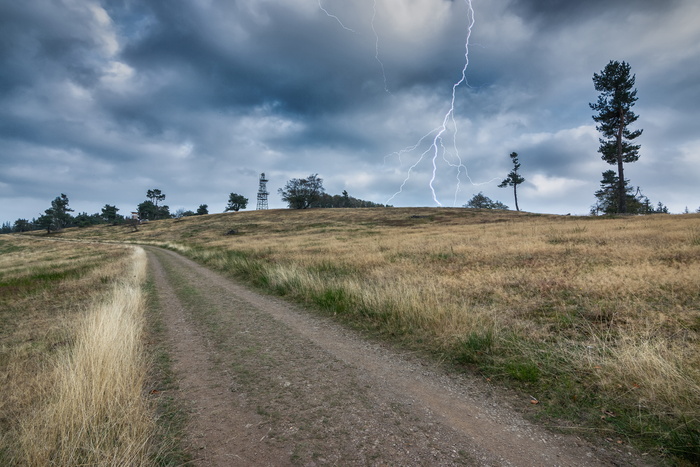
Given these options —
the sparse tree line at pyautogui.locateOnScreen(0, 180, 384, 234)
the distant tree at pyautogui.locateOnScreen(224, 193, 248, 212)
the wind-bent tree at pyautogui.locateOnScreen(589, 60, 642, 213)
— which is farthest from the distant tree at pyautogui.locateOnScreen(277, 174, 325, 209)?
the wind-bent tree at pyautogui.locateOnScreen(589, 60, 642, 213)

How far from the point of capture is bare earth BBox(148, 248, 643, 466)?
2.92 meters

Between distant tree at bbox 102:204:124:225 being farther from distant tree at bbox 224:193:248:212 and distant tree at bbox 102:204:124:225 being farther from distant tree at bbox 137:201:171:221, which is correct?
distant tree at bbox 224:193:248:212

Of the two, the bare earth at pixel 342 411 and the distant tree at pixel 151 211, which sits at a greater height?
the distant tree at pixel 151 211

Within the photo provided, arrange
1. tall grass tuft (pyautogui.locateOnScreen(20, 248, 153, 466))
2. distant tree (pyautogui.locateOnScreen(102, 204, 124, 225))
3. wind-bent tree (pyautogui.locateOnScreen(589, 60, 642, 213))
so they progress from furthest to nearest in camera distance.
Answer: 1. distant tree (pyautogui.locateOnScreen(102, 204, 124, 225))
2. wind-bent tree (pyautogui.locateOnScreen(589, 60, 642, 213))
3. tall grass tuft (pyautogui.locateOnScreen(20, 248, 153, 466))

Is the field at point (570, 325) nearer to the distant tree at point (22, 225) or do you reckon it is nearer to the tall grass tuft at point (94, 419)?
the tall grass tuft at point (94, 419)

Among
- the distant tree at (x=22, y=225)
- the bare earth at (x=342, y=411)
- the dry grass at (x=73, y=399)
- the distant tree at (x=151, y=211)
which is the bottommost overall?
the bare earth at (x=342, y=411)

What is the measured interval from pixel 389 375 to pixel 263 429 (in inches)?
A: 83.3

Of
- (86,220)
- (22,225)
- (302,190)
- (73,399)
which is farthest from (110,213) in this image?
(73,399)

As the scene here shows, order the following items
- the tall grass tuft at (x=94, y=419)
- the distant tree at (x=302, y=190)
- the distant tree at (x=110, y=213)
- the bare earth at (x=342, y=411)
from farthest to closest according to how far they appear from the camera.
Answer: the distant tree at (x=110, y=213) < the distant tree at (x=302, y=190) < the bare earth at (x=342, y=411) < the tall grass tuft at (x=94, y=419)

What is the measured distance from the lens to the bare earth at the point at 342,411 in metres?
2.92

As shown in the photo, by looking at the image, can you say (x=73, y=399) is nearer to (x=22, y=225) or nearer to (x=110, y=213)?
(x=110, y=213)

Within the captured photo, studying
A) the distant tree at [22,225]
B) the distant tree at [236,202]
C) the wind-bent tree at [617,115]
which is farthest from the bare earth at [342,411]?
the distant tree at [22,225]

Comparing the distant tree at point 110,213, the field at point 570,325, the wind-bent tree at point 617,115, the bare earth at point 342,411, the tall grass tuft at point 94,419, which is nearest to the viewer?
the tall grass tuft at point 94,419

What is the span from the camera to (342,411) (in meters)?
3.69
